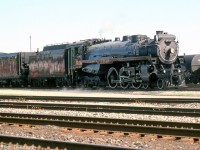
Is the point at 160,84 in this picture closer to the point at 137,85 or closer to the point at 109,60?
the point at 137,85

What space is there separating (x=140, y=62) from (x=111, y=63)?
8.04 feet

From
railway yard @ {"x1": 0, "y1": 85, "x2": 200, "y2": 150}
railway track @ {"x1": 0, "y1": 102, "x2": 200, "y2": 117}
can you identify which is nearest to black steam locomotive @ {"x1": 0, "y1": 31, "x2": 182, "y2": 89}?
railway yard @ {"x1": 0, "y1": 85, "x2": 200, "y2": 150}

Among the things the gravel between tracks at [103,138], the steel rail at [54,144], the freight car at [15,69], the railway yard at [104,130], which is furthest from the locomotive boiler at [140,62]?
the steel rail at [54,144]

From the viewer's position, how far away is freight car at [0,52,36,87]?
126 ft

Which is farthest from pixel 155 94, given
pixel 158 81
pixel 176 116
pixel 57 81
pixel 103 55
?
pixel 57 81

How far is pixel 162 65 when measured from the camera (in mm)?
26000

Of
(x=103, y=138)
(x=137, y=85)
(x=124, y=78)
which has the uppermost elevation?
(x=124, y=78)

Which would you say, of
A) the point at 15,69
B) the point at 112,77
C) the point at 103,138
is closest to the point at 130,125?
the point at 103,138

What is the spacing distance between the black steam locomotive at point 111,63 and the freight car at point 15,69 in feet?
4.89

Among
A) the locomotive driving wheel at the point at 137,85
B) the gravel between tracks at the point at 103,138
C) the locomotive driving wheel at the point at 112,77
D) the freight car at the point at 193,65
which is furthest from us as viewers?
the freight car at the point at 193,65

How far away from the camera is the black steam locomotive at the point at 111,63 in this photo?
2567 centimetres

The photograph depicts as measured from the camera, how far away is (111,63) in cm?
2762

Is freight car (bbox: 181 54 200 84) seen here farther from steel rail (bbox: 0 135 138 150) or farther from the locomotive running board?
steel rail (bbox: 0 135 138 150)

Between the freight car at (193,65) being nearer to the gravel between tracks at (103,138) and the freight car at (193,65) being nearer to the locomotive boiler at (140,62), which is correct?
the locomotive boiler at (140,62)
